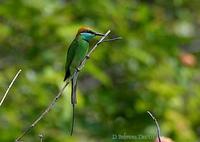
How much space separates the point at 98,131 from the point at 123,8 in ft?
2.40

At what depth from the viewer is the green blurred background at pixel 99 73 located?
3307 millimetres

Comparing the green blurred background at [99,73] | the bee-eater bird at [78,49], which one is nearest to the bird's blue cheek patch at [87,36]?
the bee-eater bird at [78,49]

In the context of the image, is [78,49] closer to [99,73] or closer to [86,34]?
[86,34]

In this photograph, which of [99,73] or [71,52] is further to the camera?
[99,73]

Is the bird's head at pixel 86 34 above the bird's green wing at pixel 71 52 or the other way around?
above

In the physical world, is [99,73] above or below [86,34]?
above

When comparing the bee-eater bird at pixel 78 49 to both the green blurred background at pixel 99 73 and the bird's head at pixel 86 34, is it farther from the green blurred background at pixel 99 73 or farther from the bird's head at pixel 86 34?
the green blurred background at pixel 99 73

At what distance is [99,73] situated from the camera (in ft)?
10.6

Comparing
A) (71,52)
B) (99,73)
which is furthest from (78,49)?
(99,73)

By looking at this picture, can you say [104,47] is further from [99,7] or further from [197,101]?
[197,101]

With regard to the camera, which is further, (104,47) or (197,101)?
(197,101)

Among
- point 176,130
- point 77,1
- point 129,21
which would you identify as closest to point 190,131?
point 176,130

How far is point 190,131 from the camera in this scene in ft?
12.7

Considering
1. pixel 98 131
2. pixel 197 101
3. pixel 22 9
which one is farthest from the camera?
pixel 197 101
